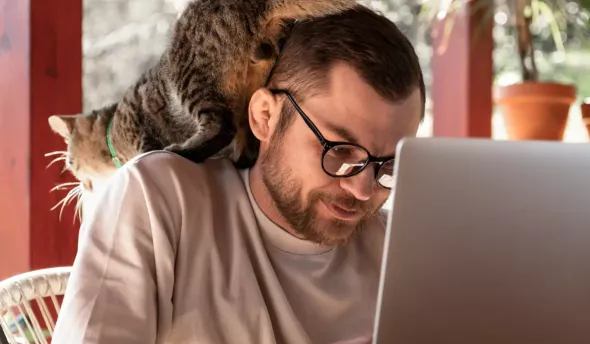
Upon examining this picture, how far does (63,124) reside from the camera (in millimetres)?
1302

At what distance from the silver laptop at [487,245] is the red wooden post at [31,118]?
3.23 ft

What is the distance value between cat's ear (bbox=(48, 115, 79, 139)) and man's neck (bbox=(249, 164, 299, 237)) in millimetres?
460

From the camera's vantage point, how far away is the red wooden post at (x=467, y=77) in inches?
82.3

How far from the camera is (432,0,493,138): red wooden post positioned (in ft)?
6.86

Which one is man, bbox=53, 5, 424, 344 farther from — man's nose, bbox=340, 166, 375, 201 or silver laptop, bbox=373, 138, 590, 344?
silver laptop, bbox=373, 138, 590, 344

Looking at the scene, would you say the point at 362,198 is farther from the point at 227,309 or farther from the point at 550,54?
the point at 550,54

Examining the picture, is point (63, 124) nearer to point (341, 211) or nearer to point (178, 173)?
point (178, 173)

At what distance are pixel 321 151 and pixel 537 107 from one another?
1032 millimetres

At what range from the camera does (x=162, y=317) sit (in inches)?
35.2

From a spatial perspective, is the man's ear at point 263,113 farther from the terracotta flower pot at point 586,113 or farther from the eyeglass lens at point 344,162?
the terracotta flower pot at point 586,113

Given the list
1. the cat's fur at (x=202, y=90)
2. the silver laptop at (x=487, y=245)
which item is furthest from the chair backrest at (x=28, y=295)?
the silver laptop at (x=487, y=245)

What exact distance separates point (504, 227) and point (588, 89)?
2035 millimetres

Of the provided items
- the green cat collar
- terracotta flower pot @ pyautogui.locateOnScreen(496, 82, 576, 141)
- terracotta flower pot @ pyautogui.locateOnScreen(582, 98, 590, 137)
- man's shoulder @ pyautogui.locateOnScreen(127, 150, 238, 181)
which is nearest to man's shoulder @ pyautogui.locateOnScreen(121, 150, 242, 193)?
man's shoulder @ pyautogui.locateOnScreen(127, 150, 238, 181)

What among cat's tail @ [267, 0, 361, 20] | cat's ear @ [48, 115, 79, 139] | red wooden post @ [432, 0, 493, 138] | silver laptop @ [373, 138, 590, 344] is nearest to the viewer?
silver laptop @ [373, 138, 590, 344]
